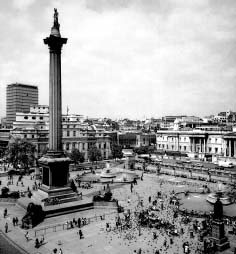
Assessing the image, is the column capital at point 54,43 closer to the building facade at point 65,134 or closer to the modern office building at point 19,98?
→ the building facade at point 65,134

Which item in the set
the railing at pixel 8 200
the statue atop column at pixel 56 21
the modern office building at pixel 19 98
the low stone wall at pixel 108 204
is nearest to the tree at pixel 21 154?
the railing at pixel 8 200

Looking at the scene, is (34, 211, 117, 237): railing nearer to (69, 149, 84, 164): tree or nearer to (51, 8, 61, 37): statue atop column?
(51, 8, 61, 37): statue atop column

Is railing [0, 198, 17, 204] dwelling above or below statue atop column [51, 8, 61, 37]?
below

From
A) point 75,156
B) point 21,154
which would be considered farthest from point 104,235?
point 75,156

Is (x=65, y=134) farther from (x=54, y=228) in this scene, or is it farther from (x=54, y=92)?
(x=54, y=228)

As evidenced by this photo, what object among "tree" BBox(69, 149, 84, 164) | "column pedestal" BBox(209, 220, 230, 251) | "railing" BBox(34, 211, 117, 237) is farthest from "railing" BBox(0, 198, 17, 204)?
"tree" BBox(69, 149, 84, 164)

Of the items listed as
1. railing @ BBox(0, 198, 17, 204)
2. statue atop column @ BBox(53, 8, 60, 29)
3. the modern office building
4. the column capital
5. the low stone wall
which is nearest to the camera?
the low stone wall

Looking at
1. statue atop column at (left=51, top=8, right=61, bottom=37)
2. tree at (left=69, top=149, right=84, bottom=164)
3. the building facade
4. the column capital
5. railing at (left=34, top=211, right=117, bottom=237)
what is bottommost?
railing at (left=34, top=211, right=117, bottom=237)
